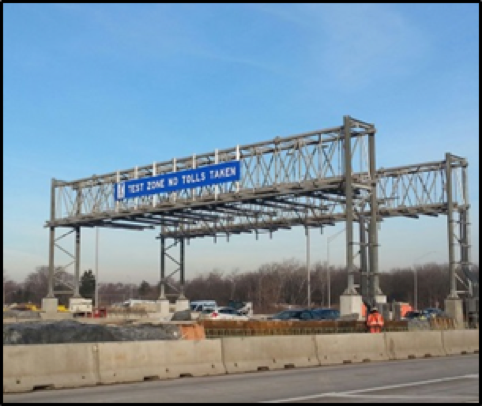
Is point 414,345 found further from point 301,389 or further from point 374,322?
point 301,389

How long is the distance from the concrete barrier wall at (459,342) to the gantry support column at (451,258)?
615 inches

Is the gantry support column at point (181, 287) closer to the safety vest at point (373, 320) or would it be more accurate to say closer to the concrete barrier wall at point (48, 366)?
the safety vest at point (373, 320)

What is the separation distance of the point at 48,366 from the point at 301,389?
17.2 feet

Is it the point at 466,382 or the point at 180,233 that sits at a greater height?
the point at 180,233

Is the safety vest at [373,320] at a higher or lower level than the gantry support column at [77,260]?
lower

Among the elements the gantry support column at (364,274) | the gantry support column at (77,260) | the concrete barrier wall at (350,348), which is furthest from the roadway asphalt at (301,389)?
the gantry support column at (77,260)

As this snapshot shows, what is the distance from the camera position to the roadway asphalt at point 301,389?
520 inches

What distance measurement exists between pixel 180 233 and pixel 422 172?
74.1 ft

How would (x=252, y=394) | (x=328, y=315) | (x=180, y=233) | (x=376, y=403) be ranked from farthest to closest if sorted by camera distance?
(x=180, y=233) < (x=328, y=315) < (x=252, y=394) < (x=376, y=403)

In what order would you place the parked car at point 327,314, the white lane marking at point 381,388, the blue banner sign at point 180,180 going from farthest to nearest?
the parked car at point 327,314
the blue banner sign at point 180,180
the white lane marking at point 381,388

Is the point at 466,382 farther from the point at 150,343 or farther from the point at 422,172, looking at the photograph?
the point at 422,172

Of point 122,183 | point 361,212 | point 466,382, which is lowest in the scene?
point 466,382

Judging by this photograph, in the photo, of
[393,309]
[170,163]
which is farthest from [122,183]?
[393,309]

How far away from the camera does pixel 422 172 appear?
47438mm
